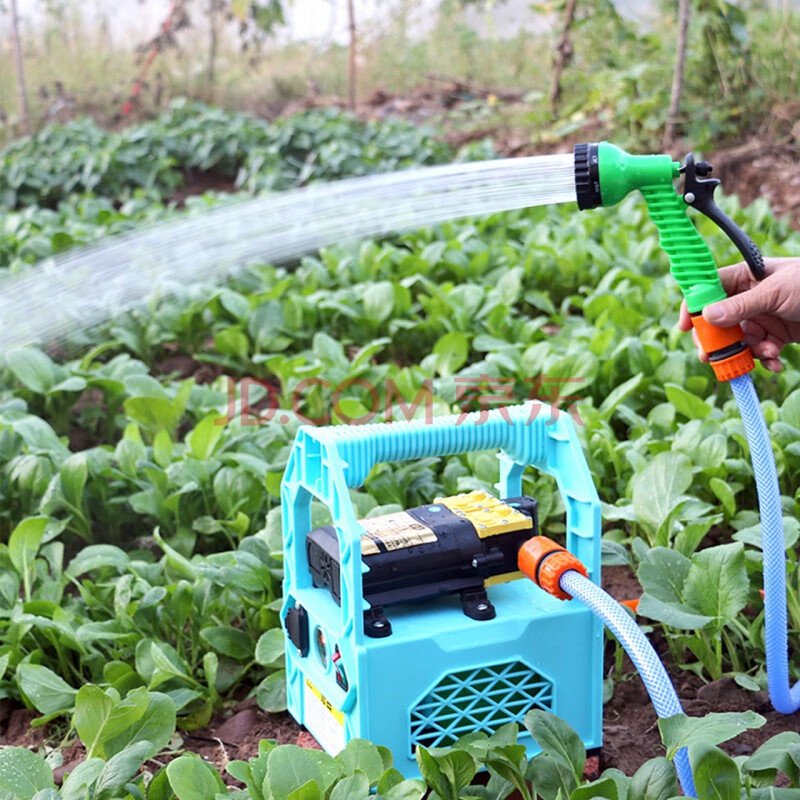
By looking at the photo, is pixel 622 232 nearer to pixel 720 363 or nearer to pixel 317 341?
pixel 317 341

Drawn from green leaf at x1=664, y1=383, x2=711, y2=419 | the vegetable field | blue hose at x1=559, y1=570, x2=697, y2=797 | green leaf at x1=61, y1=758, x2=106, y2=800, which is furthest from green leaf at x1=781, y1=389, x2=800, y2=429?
green leaf at x1=61, y1=758, x2=106, y2=800

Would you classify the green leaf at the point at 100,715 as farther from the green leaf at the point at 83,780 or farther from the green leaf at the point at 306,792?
the green leaf at the point at 306,792

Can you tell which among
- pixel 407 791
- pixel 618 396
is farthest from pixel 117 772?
pixel 618 396

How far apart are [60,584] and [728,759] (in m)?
1.46

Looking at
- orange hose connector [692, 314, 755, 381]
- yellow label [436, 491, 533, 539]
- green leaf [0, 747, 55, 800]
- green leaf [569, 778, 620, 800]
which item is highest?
orange hose connector [692, 314, 755, 381]

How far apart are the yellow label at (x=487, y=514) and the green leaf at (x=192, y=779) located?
51 cm

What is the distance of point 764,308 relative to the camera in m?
1.50

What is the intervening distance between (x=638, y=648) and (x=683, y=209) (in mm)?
607

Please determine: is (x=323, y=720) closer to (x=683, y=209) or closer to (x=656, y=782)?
(x=656, y=782)

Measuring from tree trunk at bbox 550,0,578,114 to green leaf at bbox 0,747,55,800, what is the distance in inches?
266

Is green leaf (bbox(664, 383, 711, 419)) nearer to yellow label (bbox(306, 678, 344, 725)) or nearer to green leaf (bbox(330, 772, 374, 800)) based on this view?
yellow label (bbox(306, 678, 344, 725))

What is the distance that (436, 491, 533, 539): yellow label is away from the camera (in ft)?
5.20

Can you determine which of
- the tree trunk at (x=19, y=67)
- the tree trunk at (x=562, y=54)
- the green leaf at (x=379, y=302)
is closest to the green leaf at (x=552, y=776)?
the green leaf at (x=379, y=302)

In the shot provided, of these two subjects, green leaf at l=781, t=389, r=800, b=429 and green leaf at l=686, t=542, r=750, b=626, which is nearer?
green leaf at l=686, t=542, r=750, b=626
